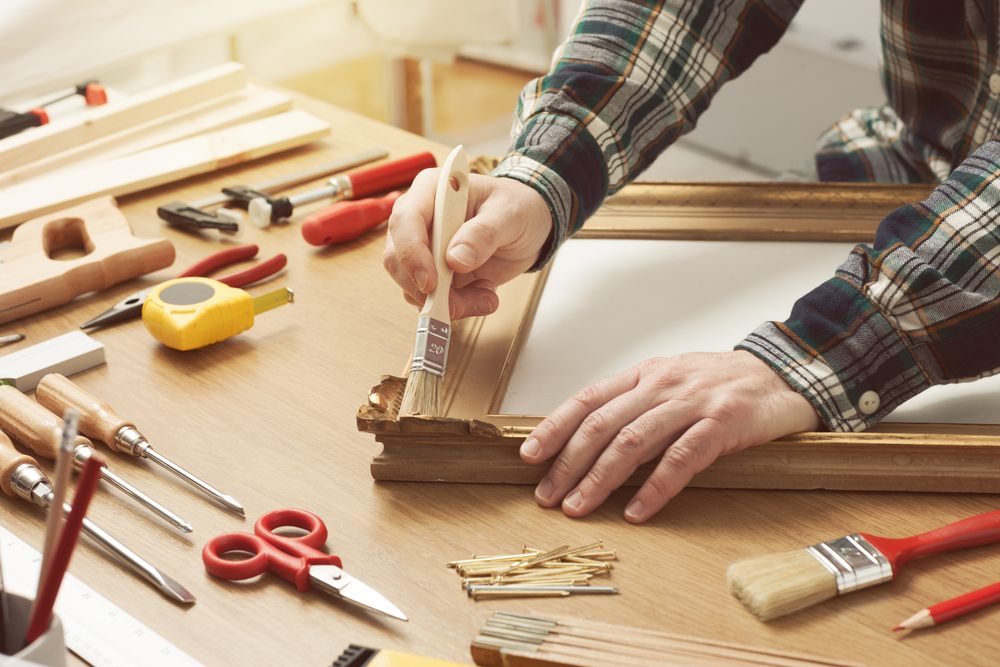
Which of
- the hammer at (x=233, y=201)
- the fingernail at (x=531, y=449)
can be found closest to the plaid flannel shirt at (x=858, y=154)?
the fingernail at (x=531, y=449)

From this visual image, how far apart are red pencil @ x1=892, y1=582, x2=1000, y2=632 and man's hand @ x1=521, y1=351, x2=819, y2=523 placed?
0.55 ft

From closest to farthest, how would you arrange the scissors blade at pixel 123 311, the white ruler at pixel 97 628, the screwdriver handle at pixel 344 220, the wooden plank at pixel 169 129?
1. the white ruler at pixel 97 628
2. the scissors blade at pixel 123 311
3. the screwdriver handle at pixel 344 220
4. the wooden plank at pixel 169 129

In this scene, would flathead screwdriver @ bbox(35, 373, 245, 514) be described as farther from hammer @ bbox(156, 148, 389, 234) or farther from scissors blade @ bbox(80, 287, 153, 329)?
hammer @ bbox(156, 148, 389, 234)

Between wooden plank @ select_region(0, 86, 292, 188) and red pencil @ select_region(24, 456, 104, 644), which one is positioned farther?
wooden plank @ select_region(0, 86, 292, 188)

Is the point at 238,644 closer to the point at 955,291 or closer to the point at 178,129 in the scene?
the point at 955,291

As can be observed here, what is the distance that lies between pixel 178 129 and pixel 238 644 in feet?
2.94

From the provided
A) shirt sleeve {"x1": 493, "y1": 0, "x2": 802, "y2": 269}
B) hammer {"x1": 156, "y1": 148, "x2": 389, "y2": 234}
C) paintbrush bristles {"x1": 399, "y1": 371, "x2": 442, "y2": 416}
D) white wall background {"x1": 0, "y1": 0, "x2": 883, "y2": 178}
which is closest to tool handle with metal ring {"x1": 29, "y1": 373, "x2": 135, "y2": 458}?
paintbrush bristles {"x1": 399, "y1": 371, "x2": 442, "y2": 416}

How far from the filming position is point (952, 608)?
57cm

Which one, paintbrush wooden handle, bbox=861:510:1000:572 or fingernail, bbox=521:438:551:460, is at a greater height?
paintbrush wooden handle, bbox=861:510:1000:572

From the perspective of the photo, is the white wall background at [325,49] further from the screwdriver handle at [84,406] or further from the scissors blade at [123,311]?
the screwdriver handle at [84,406]

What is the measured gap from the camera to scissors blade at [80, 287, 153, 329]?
0.89 m

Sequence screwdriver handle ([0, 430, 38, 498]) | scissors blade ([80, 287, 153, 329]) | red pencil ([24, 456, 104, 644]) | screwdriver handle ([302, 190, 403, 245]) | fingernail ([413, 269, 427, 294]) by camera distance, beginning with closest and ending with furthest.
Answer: red pencil ([24, 456, 104, 644]), screwdriver handle ([0, 430, 38, 498]), fingernail ([413, 269, 427, 294]), scissors blade ([80, 287, 153, 329]), screwdriver handle ([302, 190, 403, 245])

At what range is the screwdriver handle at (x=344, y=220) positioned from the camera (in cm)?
103

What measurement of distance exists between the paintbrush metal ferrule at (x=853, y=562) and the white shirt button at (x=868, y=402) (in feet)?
0.44
